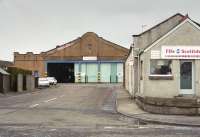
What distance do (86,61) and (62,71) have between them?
20.0 ft

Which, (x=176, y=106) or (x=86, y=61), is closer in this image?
(x=176, y=106)

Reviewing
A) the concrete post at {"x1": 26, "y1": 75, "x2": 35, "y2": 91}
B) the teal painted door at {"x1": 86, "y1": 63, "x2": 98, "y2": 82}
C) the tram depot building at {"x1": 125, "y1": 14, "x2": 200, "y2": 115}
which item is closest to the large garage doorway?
the teal painted door at {"x1": 86, "y1": 63, "x2": 98, "y2": 82}

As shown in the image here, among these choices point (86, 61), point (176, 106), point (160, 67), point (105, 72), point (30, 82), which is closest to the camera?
point (176, 106)

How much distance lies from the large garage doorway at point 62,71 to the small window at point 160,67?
216 feet

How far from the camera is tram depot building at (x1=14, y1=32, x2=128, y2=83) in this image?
93.1m

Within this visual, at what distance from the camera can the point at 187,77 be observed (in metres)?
31.2

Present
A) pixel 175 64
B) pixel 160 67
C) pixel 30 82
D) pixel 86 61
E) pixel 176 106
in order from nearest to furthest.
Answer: pixel 176 106 < pixel 175 64 < pixel 160 67 < pixel 30 82 < pixel 86 61

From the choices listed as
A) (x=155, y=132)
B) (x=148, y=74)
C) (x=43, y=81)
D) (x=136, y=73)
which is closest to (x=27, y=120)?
(x=155, y=132)

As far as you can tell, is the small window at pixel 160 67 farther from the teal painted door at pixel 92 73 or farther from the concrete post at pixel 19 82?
the teal painted door at pixel 92 73

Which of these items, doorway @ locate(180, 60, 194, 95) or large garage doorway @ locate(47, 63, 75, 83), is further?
large garage doorway @ locate(47, 63, 75, 83)

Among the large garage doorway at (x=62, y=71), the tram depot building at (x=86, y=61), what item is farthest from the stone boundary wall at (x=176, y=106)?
the large garage doorway at (x=62, y=71)

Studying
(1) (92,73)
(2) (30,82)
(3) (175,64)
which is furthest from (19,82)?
(1) (92,73)

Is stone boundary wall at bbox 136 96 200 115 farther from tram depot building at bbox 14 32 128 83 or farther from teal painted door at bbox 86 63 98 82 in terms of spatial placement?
teal painted door at bbox 86 63 98 82

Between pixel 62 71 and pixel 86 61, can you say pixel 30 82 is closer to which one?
pixel 86 61
